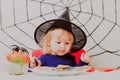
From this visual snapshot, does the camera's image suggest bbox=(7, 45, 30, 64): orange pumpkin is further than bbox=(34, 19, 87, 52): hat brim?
No

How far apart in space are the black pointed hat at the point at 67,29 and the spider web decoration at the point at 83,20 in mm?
73

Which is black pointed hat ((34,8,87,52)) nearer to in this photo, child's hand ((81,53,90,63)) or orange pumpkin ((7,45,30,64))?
child's hand ((81,53,90,63))

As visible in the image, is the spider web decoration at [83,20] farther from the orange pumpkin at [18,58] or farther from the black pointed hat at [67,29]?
the orange pumpkin at [18,58]

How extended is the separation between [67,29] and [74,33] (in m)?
0.04

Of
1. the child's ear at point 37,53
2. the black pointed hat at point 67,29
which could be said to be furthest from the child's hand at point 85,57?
the child's ear at point 37,53

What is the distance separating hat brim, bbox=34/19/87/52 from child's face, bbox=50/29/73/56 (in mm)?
46

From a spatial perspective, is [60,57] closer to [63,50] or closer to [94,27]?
[63,50]

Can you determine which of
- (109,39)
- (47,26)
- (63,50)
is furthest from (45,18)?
(109,39)

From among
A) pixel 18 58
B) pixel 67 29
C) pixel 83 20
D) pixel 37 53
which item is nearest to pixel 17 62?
pixel 18 58

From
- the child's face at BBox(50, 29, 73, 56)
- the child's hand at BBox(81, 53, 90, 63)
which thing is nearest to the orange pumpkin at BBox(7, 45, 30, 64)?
the child's face at BBox(50, 29, 73, 56)

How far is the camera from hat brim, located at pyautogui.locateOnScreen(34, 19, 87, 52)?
47.6 inches

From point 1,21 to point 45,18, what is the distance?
0.22 m

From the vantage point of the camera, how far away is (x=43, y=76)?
1.06 meters

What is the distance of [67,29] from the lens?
3.92ft
